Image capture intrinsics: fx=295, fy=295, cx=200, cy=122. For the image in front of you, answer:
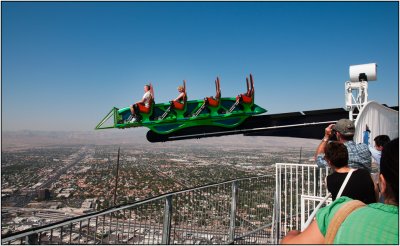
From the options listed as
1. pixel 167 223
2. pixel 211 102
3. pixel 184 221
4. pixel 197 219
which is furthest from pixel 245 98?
pixel 167 223

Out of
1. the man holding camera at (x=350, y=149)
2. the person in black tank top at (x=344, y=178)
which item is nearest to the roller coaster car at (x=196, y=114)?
the man holding camera at (x=350, y=149)

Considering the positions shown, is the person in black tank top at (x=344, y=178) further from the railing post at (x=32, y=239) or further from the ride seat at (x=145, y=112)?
the ride seat at (x=145, y=112)

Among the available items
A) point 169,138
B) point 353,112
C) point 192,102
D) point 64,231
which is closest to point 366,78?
point 353,112

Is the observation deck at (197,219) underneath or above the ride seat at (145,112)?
underneath

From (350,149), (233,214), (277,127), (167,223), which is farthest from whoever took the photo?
(277,127)

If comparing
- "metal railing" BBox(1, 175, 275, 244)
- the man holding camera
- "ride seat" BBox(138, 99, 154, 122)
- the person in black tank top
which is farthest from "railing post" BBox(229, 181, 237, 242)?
"ride seat" BBox(138, 99, 154, 122)

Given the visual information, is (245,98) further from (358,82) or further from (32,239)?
(32,239)
